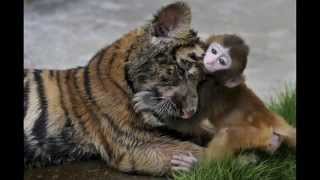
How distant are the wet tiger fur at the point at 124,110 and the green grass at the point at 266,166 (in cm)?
8

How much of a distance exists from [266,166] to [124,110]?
1.84 feet

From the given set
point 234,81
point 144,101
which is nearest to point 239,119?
point 234,81

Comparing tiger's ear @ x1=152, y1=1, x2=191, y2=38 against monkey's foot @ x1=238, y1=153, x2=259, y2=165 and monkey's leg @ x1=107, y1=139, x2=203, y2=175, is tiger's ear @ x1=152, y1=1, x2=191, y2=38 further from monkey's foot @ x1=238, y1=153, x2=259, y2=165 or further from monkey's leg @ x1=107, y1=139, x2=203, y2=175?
monkey's foot @ x1=238, y1=153, x2=259, y2=165

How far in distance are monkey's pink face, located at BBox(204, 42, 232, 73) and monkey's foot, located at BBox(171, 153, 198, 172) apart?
1.08ft

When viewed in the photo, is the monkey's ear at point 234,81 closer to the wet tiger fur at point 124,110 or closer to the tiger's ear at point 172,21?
the wet tiger fur at point 124,110

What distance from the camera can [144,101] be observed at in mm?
3039

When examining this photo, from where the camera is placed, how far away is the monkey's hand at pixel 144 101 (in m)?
3.04

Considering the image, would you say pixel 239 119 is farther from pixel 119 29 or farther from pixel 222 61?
pixel 119 29

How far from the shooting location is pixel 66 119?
121 inches

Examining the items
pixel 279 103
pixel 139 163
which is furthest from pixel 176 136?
pixel 279 103

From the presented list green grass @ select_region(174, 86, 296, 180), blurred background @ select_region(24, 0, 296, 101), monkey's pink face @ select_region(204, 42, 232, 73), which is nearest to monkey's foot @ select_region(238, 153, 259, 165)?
green grass @ select_region(174, 86, 296, 180)

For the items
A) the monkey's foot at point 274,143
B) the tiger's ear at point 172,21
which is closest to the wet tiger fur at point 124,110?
the tiger's ear at point 172,21

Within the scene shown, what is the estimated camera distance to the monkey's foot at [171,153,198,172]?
3006 millimetres
